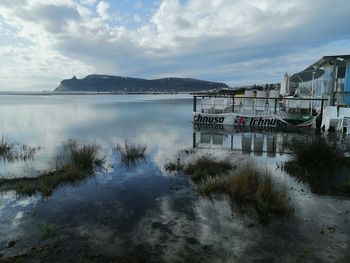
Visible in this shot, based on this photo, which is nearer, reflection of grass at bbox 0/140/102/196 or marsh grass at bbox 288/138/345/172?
reflection of grass at bbox 0/140/102/196

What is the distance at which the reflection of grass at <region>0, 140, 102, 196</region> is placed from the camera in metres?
7.65

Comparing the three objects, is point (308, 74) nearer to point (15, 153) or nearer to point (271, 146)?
point (271, 146)

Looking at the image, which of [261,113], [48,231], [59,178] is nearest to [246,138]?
[261,113]

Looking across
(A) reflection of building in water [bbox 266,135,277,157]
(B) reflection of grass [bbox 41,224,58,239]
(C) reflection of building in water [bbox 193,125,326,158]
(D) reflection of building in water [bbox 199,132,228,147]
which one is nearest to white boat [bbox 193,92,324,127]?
(C) reflection of building in water [bbox 193,125,326,158]

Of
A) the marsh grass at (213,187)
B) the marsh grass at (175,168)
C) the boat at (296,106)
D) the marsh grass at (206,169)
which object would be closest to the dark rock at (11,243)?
the marsh grass at (213,187)

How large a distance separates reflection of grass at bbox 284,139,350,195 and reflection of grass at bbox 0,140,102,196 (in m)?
5.94

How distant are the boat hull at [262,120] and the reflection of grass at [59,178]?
1360 cm

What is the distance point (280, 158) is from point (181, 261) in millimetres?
7790

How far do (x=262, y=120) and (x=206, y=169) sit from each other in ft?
44.7

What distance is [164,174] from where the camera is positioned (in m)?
9.26

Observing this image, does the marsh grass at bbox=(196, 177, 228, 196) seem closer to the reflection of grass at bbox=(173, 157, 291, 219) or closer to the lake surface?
the reflection of grass at bbox=(173, 157, 291, 219)

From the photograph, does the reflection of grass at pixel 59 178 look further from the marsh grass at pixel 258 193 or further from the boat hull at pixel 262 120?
the boat hull at pixel 262 120

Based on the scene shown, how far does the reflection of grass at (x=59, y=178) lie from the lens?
25.1ft

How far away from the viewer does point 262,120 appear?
21578mm
